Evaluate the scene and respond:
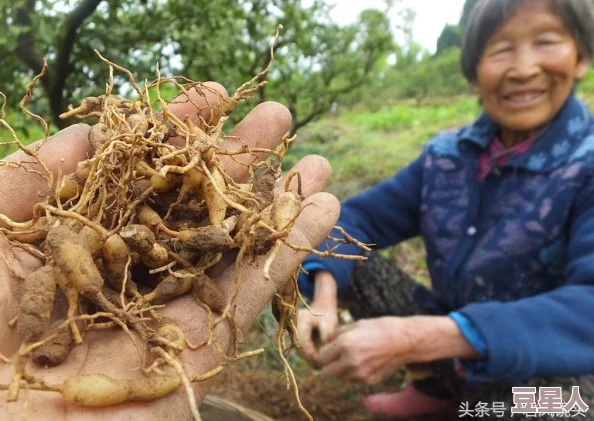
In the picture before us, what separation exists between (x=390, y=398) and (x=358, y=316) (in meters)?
Result: 0.36

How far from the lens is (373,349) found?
158cm

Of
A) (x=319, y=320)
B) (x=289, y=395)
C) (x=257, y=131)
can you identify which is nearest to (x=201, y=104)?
(x=257, y=131)

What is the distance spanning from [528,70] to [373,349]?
1.09 metres

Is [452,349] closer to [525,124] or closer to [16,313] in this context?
[525,124]

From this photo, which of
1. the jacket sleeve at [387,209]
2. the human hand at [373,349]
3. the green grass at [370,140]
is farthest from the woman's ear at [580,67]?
the green grass at [370,140]

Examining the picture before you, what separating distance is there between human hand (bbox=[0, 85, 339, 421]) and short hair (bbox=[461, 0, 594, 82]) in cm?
88

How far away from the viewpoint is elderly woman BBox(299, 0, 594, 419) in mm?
1518

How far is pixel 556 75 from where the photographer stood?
1.85m

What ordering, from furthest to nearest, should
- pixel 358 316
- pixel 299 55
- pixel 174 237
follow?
1. pixel 299 55
2. pixel 358 316
3. pixel 174 237

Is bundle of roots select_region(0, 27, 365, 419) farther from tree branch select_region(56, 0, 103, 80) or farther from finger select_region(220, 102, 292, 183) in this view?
tree branch select_region(56, 0, 103, 80)

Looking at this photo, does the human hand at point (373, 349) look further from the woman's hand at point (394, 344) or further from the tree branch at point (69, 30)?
the tree branch at point (69, 30)

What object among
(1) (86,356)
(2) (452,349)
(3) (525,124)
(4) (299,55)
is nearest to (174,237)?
(1) (86,356)

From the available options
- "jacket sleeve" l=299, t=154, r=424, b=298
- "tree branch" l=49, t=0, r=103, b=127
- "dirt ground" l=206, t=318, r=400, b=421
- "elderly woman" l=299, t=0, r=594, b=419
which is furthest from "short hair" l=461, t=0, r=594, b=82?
"dirt ground" l=206, t=318, r=400, b=421

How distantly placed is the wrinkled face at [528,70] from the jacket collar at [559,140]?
43mm
